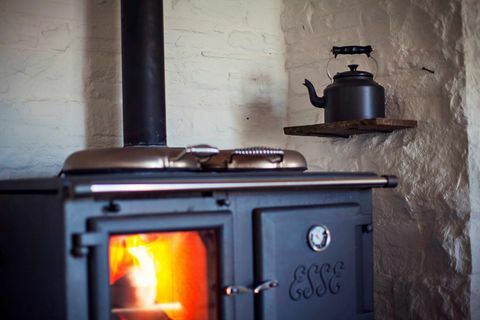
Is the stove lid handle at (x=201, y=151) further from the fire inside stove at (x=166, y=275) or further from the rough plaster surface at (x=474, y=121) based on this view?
the rough plaster surface at (x=474, y=121)

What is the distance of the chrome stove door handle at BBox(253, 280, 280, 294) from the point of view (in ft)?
3.71

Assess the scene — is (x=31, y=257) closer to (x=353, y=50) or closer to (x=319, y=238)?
(x=319, y=238)

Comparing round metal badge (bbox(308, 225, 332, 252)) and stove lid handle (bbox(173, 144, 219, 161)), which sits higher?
stove lid handle (bbox(173, 144, 219, 161))

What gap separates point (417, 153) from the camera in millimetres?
1546

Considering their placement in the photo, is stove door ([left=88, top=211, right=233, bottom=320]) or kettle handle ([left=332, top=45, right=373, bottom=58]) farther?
kettle handle ([left=332, top=45, right=373, bottom=58])

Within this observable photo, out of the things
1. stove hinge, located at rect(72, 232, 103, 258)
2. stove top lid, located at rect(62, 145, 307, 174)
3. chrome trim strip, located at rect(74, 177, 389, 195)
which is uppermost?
stove top lid, located at rect(62, 145, 307, 174)

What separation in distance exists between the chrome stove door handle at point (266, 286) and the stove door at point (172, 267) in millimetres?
58

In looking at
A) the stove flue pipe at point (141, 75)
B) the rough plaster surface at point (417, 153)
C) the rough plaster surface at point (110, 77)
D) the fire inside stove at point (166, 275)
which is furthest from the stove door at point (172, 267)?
the rough plaster surface at point (417, 153)

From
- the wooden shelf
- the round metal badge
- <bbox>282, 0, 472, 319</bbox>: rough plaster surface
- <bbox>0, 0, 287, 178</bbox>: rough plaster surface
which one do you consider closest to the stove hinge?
the round metal badge

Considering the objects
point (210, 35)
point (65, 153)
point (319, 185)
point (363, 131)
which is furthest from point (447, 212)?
point (65, 153)

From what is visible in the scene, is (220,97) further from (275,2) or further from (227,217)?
(227,217)

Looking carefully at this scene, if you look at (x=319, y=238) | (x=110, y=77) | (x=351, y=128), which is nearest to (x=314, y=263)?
(x=319, y=238)

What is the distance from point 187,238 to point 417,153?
72 centimetres

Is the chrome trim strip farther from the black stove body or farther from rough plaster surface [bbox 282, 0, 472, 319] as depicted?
rough plaster surface [bbox 282, 0, 472, 319]
